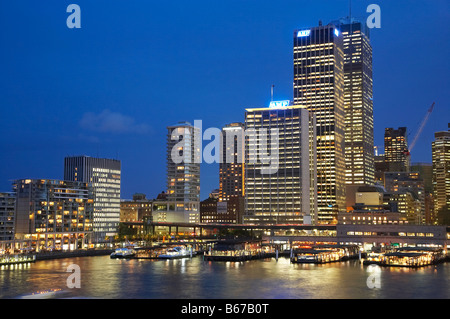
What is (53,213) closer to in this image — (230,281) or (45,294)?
(230,281)

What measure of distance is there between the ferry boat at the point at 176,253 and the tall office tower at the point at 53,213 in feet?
112

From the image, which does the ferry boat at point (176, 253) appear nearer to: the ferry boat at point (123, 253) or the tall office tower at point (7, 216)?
the ferry boat at point (123, 253)

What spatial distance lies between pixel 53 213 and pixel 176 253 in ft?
138

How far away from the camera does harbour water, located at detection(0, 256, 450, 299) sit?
6569 centimetres

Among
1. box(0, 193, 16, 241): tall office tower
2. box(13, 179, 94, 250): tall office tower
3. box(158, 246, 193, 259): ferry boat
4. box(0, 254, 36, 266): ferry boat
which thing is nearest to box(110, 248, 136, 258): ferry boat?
box(158, 246, 193, 259): ferry boat

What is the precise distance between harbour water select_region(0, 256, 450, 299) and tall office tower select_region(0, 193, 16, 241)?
34.7 metres

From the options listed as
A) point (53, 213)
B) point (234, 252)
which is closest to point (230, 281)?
point (234, 252)

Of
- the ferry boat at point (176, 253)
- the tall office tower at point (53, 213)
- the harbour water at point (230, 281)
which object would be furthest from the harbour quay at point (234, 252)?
the tall office tower at point (53, 213)
